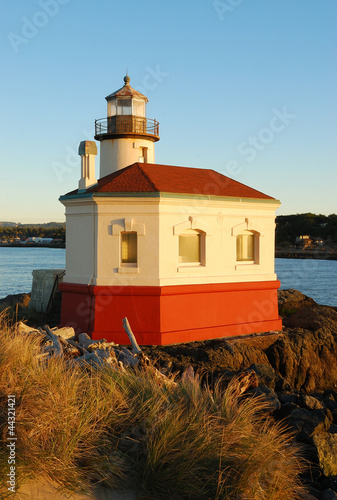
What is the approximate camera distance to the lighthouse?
39.8ft

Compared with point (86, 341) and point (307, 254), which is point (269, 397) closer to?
point (86, 341)

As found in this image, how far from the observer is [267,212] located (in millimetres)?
14258

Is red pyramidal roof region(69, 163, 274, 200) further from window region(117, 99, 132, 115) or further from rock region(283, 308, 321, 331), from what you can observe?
rock region(283, 308, 321, 331)

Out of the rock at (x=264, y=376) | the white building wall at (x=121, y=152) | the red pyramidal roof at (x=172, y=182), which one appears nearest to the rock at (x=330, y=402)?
the rock at (x=264, y=376)

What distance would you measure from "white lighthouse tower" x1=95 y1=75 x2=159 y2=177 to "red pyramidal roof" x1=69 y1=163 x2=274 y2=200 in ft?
8.41

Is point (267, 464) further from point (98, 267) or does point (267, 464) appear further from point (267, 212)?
point (267, 212)

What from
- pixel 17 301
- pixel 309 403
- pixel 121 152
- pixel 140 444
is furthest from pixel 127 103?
pixel 140 444

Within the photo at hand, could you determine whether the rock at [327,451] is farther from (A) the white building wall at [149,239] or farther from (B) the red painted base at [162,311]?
(A) the white building wall at [149,239]

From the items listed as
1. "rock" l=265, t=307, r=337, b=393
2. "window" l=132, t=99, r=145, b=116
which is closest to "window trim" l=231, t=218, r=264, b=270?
"rock" l=265, t=307, r=337, b=393

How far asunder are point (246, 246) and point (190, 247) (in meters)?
1.94

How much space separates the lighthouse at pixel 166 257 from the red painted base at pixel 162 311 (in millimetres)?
23

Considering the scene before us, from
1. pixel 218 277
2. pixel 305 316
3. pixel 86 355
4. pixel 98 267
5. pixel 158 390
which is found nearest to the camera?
pixel 158 390

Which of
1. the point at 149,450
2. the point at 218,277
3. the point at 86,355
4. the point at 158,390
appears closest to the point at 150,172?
the point at 218,277

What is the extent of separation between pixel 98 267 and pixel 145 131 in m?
6.75
